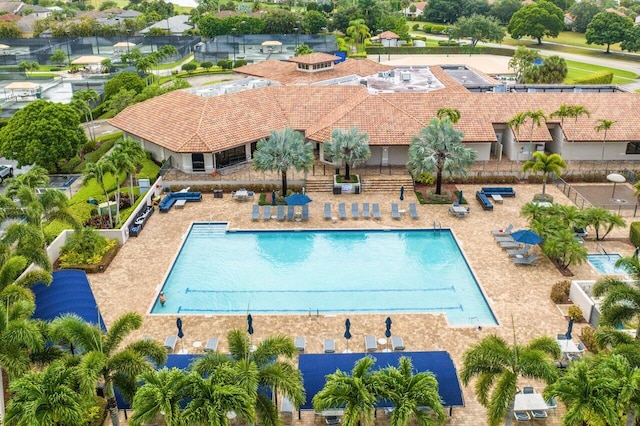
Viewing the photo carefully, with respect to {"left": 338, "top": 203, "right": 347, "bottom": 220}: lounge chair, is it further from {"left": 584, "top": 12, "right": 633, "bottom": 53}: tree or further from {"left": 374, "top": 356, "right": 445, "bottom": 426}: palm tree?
{"left": 584, "top": 12, "right": 633, "bottom": 53}: tree

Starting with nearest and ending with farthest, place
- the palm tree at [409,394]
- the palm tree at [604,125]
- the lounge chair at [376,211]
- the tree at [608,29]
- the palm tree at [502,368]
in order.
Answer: the palm tree at [409,394]
the palm tree at [502,368]
the lounge chair at [376,211]
the palm tree at [604,125]
the tree at [608,29]

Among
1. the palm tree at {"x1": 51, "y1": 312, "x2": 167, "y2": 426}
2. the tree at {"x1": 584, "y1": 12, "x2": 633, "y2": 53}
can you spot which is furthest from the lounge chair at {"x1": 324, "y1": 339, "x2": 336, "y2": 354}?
the tree at {"x1": 584, "y1": 12, "x2": 633, "y2": 53}

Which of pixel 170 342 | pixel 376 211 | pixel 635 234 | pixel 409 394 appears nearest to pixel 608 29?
pixel 635 234

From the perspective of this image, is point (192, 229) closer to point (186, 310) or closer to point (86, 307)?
point (186, 310)

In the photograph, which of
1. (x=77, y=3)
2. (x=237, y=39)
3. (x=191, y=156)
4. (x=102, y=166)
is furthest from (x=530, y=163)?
(x=77, y=3)

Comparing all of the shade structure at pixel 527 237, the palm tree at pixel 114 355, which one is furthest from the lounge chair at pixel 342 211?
the palm tree at pixel 114 355

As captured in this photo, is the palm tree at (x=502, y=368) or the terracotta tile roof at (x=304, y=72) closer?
the palm tree at (x=502, y=368)

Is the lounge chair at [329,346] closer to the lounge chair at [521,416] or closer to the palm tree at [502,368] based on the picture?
the palm tree at [502,368]
